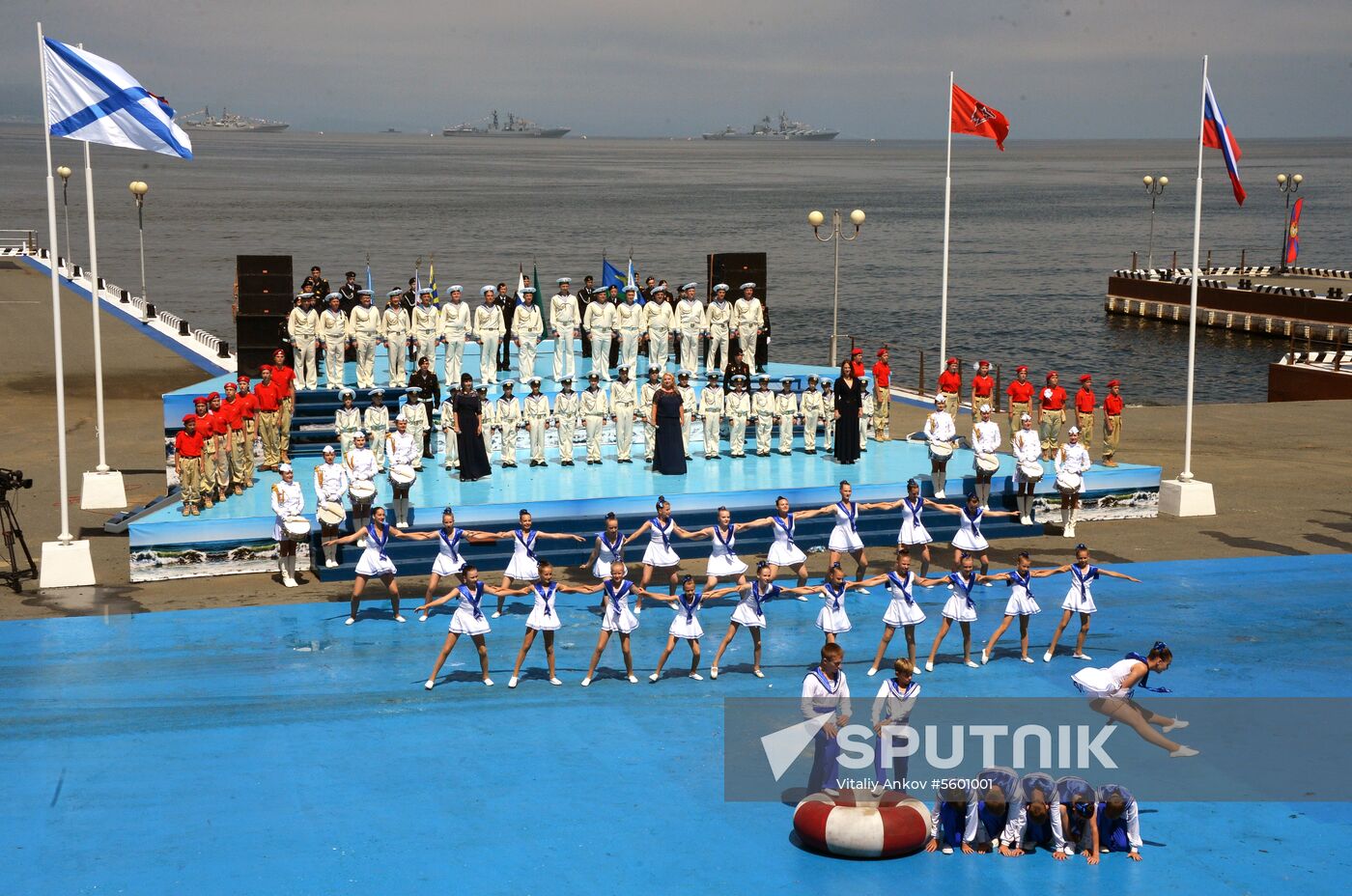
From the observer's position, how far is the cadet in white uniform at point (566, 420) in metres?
26.5

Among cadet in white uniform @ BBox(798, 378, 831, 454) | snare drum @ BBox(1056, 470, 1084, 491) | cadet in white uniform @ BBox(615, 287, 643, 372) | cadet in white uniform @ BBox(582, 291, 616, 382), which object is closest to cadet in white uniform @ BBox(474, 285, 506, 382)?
cadet in white uniform @ BBox(582, 291, 616, 382)

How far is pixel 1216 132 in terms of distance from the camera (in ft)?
85.2

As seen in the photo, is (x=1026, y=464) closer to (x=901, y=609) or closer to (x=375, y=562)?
(x=901, y=609)

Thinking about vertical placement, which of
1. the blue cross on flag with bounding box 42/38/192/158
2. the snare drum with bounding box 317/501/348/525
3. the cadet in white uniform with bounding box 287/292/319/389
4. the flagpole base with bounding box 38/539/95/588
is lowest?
the flagpole base with bounding box 38/539/95/588

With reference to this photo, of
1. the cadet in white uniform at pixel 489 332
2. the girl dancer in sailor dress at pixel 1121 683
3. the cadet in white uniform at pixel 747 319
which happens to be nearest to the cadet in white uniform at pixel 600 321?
the cadet in white uniform at pixel 489 332

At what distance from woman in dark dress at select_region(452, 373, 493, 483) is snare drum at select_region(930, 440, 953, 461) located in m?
7.62

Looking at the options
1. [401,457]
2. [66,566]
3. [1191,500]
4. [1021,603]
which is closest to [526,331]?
[401,457]

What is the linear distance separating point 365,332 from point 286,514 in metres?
7.40

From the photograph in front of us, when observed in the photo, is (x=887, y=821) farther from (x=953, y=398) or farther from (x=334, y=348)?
(x=334, y=348)

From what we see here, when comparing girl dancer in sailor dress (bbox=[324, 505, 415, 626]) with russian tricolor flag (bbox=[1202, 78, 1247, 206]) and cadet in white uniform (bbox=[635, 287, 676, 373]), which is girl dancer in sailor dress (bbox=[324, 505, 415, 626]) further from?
russian tricolor flag (bbox=[1202, 78, 1247, 206])

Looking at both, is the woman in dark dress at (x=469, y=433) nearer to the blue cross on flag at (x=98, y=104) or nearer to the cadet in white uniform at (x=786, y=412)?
the cadet in white uniform at (x=786, y=412)

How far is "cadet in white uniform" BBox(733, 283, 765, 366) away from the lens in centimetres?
3123

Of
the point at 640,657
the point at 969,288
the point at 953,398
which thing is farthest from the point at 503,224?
the point at 640,657

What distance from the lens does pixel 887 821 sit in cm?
1291
